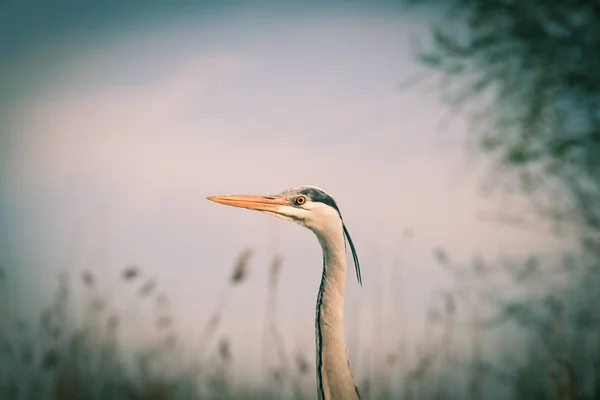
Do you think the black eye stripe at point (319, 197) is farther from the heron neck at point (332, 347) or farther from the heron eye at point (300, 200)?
the heron neck at point (332, 347)

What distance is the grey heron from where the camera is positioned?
84.7 inches

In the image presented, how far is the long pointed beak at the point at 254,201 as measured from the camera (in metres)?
2.40

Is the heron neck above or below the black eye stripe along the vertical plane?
below


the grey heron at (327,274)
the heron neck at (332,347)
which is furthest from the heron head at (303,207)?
the heron neck at (332,347)

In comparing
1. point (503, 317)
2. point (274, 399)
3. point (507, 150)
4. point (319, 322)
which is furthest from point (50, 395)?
point (507, 150)

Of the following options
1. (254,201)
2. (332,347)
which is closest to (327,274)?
(332,347)

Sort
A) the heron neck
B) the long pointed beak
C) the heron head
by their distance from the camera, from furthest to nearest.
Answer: the long pointed beak, the heron head, the heron neck

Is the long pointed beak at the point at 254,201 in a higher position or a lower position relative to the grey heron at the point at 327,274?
higher

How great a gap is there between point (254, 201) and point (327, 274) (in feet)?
1.36

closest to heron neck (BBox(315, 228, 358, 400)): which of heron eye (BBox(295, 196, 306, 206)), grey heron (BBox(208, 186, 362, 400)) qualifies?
grey heron (BBox(208, 186, 362, 400))

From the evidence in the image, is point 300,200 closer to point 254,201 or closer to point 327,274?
point 254,201

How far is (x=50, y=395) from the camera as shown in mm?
2951

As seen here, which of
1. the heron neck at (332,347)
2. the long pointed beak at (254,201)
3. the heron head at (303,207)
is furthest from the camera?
the long pointed beak at (254,201)

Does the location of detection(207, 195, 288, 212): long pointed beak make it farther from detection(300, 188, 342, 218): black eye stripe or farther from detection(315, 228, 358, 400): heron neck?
detection(315, 228, 358, 400): heron neck
